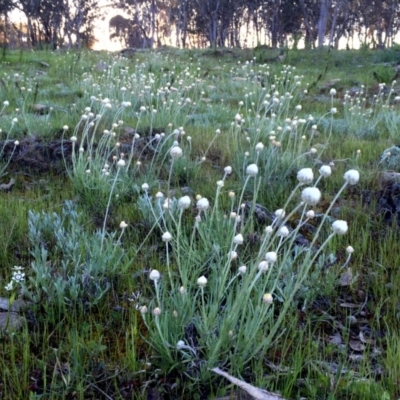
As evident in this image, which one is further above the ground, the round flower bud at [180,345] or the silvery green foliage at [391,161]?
the silvery green foliage at [391,161]

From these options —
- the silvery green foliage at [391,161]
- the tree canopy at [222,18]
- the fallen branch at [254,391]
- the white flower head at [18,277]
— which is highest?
the tree canopy at [222,18]

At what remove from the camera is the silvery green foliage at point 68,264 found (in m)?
2.12

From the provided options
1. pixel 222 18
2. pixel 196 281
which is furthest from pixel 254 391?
pixel 222 18

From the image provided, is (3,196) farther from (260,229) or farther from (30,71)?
(30,71)

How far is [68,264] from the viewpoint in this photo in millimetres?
2418

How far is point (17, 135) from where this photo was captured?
485cm

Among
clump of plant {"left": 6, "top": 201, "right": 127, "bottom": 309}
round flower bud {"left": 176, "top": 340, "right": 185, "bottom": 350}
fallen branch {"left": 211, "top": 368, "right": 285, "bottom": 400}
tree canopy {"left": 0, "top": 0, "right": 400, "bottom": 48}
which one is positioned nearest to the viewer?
fallen branch {"left": 211, "top": 368, "right": 285, "bottom": 400}

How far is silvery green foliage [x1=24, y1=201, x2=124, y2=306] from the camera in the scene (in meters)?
2.12

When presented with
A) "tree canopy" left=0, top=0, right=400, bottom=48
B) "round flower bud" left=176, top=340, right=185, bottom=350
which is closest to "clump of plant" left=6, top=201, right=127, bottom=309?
"round flower bud" left=176, top=340, right=185, bottom=350

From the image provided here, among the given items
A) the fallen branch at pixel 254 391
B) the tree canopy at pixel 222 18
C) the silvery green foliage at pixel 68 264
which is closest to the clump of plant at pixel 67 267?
the silvery green foliage at pixel 68 264

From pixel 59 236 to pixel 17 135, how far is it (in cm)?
269

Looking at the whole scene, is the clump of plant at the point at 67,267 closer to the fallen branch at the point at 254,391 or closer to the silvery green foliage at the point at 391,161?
the fallen branch at the point at 254,391

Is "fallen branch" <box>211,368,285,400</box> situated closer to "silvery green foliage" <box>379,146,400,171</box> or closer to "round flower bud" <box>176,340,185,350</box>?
"round flower bud" <box>176,340,185,350</box>

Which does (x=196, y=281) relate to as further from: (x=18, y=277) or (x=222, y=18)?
(x=222, y=18)
